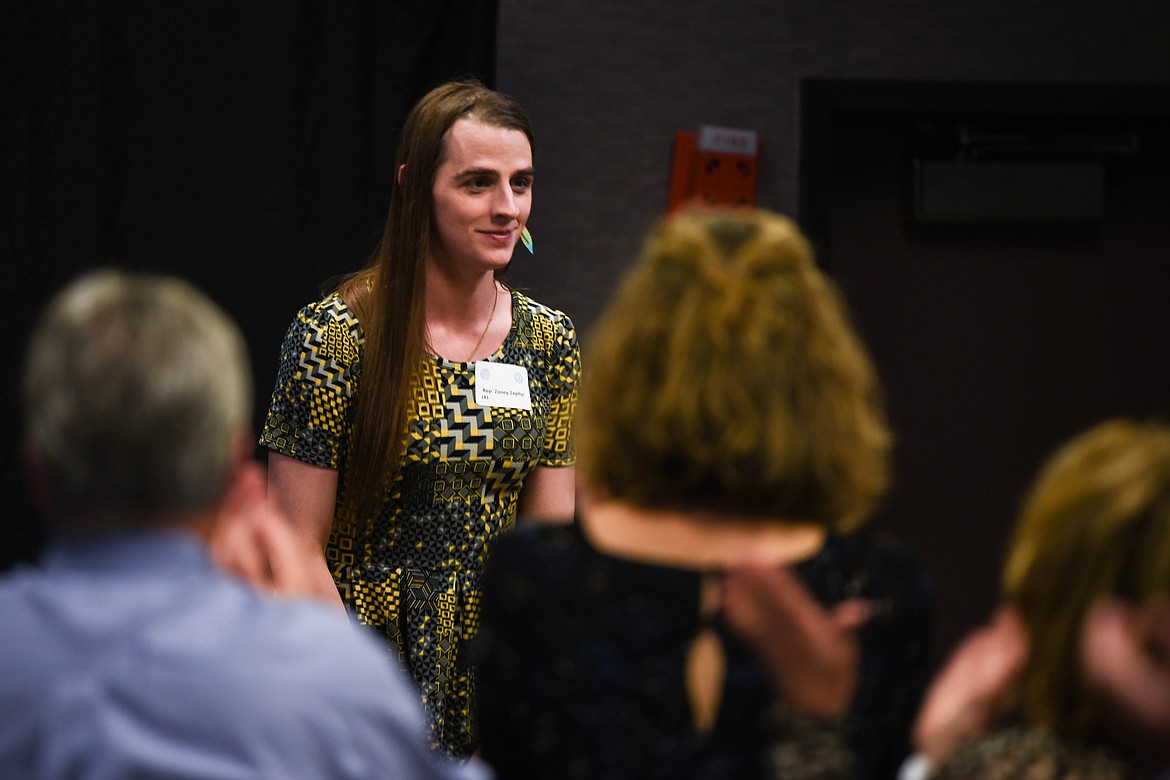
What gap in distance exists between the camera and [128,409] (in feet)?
3.31

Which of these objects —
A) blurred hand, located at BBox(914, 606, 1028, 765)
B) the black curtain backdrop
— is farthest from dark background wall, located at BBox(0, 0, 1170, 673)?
blurred hand, located at BBox(914, 606, 1028, 765)

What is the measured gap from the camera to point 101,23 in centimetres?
305

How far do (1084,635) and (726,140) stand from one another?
2652 millimetres

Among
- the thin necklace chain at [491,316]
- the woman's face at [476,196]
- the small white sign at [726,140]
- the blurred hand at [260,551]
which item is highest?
the small white sign at [726,140]

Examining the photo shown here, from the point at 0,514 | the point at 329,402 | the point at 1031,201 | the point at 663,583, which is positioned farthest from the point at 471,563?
the point at 1031,201

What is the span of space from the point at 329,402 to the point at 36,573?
1.18 metres

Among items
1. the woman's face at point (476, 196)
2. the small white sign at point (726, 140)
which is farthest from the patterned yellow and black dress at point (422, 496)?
the small white sign at point (726, 140)

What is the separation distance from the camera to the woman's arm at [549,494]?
239 centimetres

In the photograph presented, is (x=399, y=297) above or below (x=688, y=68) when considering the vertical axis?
below

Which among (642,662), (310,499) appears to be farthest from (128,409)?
(310,499)

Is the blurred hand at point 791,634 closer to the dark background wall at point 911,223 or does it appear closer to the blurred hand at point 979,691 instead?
the blurred hand at point 979,691

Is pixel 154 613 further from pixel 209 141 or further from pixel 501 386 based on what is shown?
pixel 209 141

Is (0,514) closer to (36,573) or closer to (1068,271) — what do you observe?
(36,573)

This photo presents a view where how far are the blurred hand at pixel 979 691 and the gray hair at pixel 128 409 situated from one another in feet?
2.07
